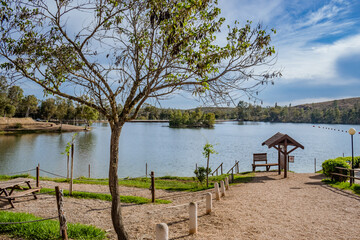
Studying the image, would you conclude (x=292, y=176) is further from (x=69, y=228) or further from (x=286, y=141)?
(x=69, y=228)

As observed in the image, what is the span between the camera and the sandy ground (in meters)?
6.64

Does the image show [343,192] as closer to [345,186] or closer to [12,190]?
[345,186]

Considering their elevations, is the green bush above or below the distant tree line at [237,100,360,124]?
below

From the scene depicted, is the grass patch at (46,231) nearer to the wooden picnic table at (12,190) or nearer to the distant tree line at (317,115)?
the wooden picnic table at (12,190)

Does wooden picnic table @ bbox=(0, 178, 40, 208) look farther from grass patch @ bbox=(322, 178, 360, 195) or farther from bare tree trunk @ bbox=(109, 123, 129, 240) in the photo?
grass patch @ bbox=(322, 178, 360, 195)

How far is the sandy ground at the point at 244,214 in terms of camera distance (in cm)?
664

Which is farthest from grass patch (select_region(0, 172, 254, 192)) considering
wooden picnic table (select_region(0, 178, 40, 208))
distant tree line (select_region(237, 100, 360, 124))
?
distant tree line (select_region(237, 100, 360, 124))

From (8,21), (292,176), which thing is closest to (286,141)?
(292,176)

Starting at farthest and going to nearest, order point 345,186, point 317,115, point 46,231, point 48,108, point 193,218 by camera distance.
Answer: point 317,115 < point 48,108 < point 345,186 < point 193,218 < point 46,231

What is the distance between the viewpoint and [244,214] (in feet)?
26.7

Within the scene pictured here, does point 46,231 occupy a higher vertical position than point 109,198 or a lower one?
higher

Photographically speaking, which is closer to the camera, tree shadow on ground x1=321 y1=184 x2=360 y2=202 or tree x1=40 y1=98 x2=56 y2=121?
tree shadow on ground x1=321 y1=184 x2=360 y2=202

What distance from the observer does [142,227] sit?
22.7 ft

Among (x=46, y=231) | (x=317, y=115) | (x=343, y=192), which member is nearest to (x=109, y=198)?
(x=46, y=231)
